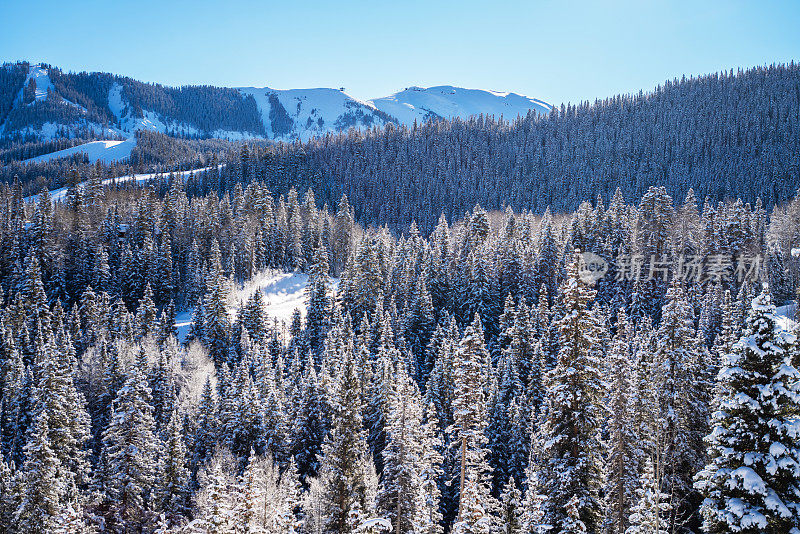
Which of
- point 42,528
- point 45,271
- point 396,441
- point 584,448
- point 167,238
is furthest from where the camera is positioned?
point 167,238

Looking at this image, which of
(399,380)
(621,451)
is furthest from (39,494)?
(621,451)

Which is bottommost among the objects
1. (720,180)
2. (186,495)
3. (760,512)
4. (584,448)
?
(186,495)

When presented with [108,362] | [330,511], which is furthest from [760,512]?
[108,362]

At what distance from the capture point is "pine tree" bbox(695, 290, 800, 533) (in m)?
11.7

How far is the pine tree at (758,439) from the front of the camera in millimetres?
11727

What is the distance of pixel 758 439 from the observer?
1220cm

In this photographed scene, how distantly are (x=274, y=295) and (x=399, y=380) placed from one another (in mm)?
62614

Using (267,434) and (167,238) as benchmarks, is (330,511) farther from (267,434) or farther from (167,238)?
(167,238)

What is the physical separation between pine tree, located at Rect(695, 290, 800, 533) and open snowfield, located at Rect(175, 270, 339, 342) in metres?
70.6

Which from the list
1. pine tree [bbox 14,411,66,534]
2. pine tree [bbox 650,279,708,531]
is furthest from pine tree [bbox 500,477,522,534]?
pine tree [bbox 14,411,66,534]

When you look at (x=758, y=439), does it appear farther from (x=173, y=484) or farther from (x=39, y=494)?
(x=173, y=484)

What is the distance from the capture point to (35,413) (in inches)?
1652

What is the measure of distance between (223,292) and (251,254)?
25.0 meters

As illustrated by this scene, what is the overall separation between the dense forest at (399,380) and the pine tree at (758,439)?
54mm
